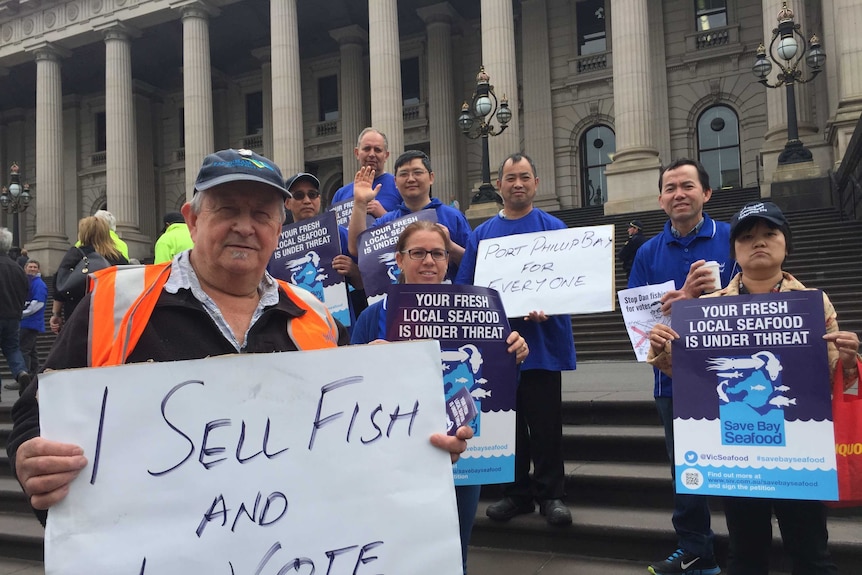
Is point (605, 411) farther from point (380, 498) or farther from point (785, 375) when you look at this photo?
point (380, 498)

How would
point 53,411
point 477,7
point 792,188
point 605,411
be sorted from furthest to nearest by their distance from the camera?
point 477,7, point 792,188, point 605,411, point 53,411

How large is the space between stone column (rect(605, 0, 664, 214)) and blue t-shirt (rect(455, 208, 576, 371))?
1786cm

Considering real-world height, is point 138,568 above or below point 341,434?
below

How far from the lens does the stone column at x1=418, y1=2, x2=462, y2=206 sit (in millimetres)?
30094

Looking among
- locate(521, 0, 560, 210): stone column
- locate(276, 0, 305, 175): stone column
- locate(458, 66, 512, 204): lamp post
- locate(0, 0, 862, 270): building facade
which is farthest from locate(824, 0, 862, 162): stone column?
locate(276, 0, 305, 175): stone column

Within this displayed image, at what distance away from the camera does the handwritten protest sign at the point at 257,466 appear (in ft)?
5.46

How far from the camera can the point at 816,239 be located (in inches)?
538

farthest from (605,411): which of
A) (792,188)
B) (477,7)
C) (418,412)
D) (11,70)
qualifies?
(11,70)

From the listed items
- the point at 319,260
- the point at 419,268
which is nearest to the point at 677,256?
the point at 419,268

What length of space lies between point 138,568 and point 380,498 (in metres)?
0.61

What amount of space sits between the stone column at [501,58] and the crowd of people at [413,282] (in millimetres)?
19424

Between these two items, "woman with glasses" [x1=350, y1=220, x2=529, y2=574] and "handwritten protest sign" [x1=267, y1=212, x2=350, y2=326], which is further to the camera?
"handwritten protest sign" [x1=267, y1=212, x2=350, y2=326]

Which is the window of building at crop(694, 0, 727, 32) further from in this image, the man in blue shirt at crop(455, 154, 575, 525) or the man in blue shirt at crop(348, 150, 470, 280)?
the man in blue shirt at crop(455, 154, 575, 525)

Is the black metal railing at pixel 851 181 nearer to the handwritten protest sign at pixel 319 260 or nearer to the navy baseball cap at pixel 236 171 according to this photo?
the handwritten protest sign at pixel 319 260
